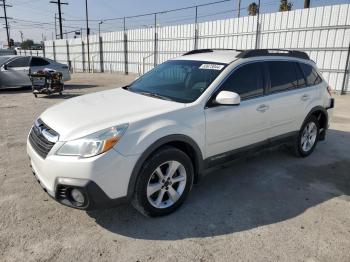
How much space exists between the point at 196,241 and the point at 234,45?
14.5 meters

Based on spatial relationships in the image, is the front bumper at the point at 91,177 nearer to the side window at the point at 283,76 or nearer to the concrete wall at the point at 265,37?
the side window at the point at 283,76

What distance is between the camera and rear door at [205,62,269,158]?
3.58 metres

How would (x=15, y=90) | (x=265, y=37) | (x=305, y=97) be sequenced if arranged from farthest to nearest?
(x=265, y=37) < (x=15, y=90) < (x=305, y=97)

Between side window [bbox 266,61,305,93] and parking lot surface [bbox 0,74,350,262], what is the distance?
124 centimetres

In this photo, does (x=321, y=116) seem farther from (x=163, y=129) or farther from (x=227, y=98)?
(x=163, y=129)

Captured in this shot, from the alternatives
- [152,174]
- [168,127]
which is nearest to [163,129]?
[168,127]

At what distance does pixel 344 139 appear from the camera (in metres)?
6.42

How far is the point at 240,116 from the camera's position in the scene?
3818 millimetres

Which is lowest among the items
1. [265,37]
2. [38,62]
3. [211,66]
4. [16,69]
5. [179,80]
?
[16,69]

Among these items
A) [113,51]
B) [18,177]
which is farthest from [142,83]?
[113,51]

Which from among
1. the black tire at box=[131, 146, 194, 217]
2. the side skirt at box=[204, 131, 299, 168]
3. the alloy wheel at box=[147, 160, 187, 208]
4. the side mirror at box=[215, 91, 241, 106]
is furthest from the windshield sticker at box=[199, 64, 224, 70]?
the alloy wheel at box=[147, 160, 187, 208]

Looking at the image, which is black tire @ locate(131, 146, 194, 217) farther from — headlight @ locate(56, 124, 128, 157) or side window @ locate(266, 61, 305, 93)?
side window @ locate(266, 61, 305, 93)

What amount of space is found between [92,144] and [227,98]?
4.98 ft

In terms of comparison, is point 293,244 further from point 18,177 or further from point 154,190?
point 18,177
